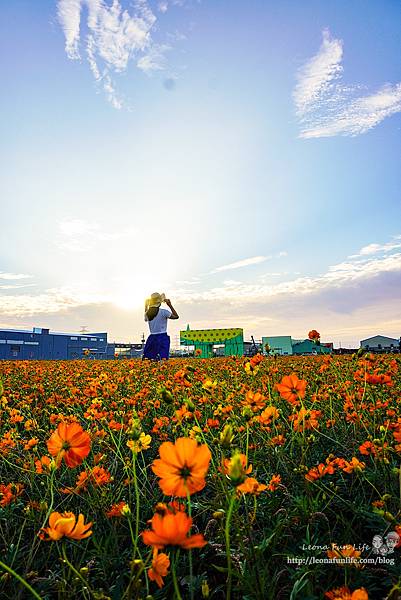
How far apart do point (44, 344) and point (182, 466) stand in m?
36.3

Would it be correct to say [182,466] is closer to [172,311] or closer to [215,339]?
[172,311]

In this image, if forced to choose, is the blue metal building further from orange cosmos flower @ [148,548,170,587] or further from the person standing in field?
orange cosmos flower @ [148,548,170,587]

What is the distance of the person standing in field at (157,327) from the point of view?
8188 mm

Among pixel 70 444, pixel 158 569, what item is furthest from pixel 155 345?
pixel 158 569

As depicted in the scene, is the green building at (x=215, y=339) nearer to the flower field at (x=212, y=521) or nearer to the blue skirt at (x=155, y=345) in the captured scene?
the blue skirt at (x=155, y=345)

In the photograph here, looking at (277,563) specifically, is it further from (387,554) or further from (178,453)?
(178,453)

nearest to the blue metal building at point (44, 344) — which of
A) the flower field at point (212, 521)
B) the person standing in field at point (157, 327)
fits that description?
the person standing in field at point (157, 327)

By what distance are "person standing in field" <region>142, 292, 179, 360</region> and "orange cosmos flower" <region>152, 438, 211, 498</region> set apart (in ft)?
24.3

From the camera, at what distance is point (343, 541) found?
1295 mm

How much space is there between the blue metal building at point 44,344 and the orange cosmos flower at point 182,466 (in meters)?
29.9

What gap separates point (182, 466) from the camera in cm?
70

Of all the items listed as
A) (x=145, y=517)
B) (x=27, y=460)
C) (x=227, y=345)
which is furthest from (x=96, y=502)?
(x=227, y=345)

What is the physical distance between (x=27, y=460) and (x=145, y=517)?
2.63 feet

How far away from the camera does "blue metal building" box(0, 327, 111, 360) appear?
31547 mm
